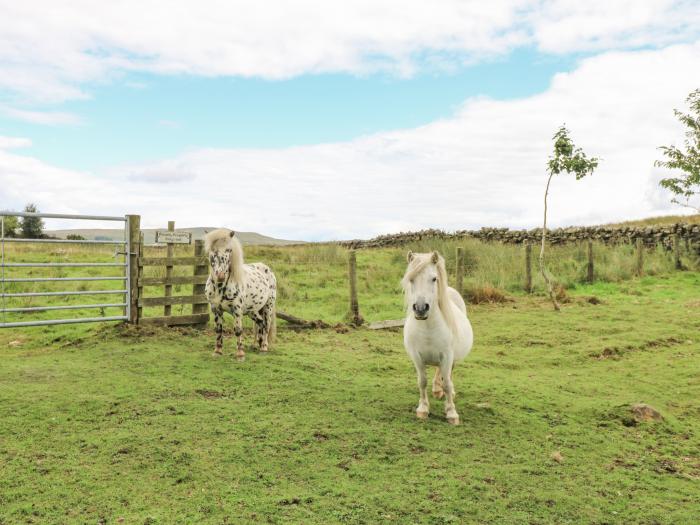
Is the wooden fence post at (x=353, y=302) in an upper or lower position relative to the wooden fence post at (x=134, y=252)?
lower

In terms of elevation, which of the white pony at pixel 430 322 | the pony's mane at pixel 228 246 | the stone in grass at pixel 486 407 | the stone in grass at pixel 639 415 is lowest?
the stone in grass at pixel 639 415

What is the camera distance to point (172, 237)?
389 inches

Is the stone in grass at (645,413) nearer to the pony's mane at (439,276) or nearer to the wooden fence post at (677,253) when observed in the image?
the pony's mane at (439,276)

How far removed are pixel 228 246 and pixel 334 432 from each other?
3645 millimetres

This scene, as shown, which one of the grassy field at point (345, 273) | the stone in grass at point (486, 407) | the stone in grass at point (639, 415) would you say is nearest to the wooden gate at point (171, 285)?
the grassy field at point (345, 273)

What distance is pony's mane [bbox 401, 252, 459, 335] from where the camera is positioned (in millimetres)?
4926

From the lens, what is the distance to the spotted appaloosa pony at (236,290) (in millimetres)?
7707

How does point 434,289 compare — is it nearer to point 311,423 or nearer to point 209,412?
point 311,423

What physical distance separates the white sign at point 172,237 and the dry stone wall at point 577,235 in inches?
636

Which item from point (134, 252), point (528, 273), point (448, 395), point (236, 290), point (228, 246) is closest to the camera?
point (448, 395)

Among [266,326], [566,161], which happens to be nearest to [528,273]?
[566,161]

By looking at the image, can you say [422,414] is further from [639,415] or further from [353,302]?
[353,302]

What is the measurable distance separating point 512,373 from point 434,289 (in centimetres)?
357

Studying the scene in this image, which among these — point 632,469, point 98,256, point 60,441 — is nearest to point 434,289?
point 632,469
